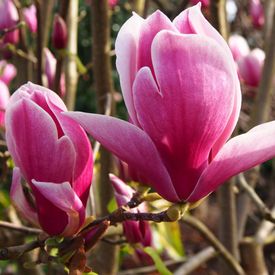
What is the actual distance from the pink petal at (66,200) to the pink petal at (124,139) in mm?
69

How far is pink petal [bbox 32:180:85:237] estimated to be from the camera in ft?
1.85

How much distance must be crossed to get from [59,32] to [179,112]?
77 centimetres

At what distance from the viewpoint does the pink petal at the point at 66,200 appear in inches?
22.2

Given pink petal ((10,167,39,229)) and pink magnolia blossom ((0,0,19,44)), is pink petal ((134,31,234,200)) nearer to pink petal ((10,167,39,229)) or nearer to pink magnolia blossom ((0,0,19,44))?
pink petal ((10,167,39,229))

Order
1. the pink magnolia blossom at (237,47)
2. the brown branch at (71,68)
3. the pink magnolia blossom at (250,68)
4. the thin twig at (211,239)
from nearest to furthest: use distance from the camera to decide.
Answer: the thin twig at (211,239), the brown branch at (71,68), the pink magnolia blossom at (250,68), the pink magnolia blossom at (237,47)

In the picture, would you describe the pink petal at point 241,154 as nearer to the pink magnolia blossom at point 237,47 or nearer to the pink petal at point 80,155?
the pink petal at point 80,155

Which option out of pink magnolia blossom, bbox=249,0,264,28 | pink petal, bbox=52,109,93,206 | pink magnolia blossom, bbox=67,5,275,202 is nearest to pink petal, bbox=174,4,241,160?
pink magnolia blossom, bbox=67,5,275,202

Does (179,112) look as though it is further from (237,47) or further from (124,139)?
(237,47)

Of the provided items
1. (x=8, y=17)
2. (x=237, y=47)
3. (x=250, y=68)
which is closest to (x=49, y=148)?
(x=8, y=17)

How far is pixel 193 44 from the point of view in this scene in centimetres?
50

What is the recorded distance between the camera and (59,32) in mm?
1232

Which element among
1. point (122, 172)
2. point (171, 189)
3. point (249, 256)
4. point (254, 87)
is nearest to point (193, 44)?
point (171, 189)

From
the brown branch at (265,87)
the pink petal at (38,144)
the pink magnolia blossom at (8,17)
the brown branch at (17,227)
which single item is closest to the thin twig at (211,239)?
the brown branch at (265,87)

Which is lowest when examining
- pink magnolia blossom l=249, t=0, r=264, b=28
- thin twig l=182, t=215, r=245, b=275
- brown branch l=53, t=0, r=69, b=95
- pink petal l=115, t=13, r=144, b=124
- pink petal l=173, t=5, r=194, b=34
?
thin twig l=182, t=215, r=245, b=275
